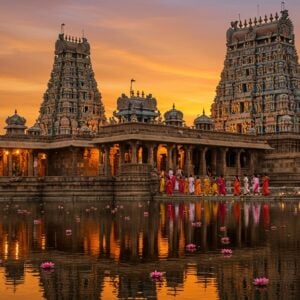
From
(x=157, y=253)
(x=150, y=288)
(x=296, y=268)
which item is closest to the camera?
(x=150, y=288)

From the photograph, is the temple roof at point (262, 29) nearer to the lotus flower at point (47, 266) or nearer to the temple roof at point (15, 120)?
the temple roof at point (15, 120)

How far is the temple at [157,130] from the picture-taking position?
56844 mm

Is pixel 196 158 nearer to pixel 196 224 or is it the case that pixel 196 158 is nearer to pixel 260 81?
pixel 260 81

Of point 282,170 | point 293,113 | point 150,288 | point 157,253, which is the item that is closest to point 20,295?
point 150,288

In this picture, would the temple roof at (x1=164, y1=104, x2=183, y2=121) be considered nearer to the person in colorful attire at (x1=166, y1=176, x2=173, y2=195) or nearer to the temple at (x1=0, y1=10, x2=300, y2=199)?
the temple at (x1=0, y1=10, x2=300, y2=199)

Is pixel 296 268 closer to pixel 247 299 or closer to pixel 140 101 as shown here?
pixel 247 299

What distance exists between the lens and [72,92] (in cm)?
9331

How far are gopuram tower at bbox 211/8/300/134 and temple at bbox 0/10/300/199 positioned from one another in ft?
0.41

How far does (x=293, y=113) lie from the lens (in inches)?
3172

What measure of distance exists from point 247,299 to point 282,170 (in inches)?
2478

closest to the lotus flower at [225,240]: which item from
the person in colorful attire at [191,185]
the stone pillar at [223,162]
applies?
the person in colorful attire at [191,185]

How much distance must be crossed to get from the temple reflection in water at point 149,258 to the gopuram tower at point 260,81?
5821 cm

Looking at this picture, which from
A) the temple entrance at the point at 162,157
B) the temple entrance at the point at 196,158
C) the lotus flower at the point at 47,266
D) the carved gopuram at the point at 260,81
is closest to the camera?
the lotus flower at the point at 47,266

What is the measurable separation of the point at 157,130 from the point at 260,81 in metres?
28.9
